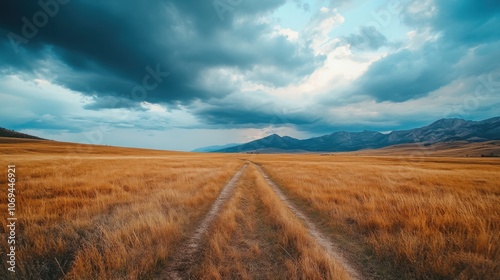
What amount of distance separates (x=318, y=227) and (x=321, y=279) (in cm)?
420

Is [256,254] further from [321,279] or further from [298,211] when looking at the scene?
[298,211]

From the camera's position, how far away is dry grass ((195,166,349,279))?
4719mm

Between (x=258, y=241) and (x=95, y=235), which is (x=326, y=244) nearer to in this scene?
(x=258, y=241)

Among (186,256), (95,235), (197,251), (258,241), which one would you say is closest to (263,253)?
(258,241)

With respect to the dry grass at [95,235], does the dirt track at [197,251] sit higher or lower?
lower

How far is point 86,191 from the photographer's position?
500 inches

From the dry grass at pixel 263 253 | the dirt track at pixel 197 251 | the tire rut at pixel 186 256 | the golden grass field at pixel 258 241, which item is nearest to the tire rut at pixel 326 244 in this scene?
the dirt track at pixel 197 251

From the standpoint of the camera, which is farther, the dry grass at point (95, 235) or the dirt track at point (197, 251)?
the dirt track at point (197, 251)

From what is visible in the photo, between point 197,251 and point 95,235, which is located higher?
point 95,235

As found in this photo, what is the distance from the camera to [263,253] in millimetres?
5949

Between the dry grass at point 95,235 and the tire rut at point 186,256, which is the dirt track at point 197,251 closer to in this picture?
the tire rut at point 186,256

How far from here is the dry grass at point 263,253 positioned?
4719 mm

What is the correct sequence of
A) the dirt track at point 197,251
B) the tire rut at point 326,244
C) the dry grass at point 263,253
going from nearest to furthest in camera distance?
1. the dry grass at point 263,253
2. the dirt track at point 197,251
3. the tire rut at point 326,244

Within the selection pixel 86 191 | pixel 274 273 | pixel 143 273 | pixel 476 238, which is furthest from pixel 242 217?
pixel 86 191
